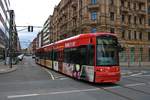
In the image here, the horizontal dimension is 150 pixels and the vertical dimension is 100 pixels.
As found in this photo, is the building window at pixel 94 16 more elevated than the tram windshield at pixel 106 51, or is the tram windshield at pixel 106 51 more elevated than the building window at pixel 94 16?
the building window at pixel 94 16

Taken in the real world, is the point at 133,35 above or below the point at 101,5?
below

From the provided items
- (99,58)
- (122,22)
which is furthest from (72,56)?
(122,22)

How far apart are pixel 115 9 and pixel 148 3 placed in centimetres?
1186

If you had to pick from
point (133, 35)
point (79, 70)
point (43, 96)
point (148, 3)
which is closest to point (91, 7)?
point (133, 35)

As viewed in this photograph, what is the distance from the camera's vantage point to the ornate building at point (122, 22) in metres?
58.5

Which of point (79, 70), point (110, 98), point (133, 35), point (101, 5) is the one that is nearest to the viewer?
point (110, 98)

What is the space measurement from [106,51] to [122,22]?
45.9 m

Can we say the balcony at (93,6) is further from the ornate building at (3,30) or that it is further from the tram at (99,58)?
the tram at (99,58)

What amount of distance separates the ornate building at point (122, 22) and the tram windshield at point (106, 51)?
38931mm

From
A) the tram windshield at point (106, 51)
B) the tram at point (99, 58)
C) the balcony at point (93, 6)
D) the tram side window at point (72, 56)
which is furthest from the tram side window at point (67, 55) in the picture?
the balcony at point (93, 6)

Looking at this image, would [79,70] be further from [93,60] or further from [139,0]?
[139,0]

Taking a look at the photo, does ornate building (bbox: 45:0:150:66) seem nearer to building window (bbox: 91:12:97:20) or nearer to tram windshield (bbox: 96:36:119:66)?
building window (bbox: 91:12:97:20)

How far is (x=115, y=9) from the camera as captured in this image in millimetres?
60469

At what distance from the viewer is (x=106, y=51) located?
17141mm
